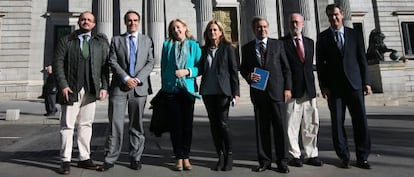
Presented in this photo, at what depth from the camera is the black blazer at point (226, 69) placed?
5250mm

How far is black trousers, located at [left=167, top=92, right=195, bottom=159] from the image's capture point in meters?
5.25

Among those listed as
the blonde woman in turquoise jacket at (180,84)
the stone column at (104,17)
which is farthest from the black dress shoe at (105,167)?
the stone column at (104,17)

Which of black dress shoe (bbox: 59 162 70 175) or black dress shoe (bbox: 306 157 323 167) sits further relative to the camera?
black dress shoe (bbox: 306 157 323 167)

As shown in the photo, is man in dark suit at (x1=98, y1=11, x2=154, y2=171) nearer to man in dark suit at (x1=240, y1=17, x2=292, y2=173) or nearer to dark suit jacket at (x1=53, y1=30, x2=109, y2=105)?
dark suit jacket at (x1=53, y1=30, x2=109, y2=105)

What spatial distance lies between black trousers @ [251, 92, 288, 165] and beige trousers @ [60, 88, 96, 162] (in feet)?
8.27

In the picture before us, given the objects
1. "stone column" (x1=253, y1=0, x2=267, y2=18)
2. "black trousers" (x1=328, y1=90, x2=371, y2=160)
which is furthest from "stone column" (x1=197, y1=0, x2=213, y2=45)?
"black trousers" (x1=328, y1=90, x2=371, y2=160)

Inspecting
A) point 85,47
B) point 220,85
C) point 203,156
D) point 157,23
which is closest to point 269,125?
point 220,85

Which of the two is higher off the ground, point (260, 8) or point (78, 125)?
point (260, 8)

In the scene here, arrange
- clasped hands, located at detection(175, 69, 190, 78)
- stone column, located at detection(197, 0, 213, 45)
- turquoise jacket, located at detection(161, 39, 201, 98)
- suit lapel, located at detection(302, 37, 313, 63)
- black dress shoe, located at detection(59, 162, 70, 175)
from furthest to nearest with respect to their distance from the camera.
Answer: stone column, located at detection(197, 0, 213, 45) < suit lapel, located at detection(302, 37, 313, 63) < turquoise jacket, located at detection(161, 39, 201, 98) < clasped hands, located at detection(175, 69, 190, 78) < black dress shoe, located at detection(59, 162, 70, 175)

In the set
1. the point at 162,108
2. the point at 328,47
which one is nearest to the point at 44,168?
the point at 162,108

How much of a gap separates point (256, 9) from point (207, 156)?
21.6 metres

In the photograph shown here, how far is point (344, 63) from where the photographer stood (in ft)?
17.8

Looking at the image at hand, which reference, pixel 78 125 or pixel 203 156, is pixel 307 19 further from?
pixel 78 125

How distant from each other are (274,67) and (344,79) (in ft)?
3.62
